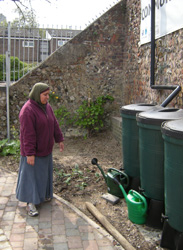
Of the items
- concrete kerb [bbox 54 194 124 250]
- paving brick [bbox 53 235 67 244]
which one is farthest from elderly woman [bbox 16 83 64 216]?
paving brick [bbox 53 235 67 244]

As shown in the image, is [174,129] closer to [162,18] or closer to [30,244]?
[30,244]

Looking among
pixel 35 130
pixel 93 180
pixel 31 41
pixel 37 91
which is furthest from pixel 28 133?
pixel 31 41

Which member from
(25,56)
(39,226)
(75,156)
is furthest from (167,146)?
(25,56)

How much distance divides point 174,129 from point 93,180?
252 centimetres

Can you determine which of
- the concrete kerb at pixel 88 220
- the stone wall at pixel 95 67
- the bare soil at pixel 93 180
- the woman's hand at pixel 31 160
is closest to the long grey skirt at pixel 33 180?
the woman's hand at pixel 31 160

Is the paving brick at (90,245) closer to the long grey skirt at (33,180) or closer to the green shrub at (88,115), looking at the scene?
the long grey skirt at (33,180)

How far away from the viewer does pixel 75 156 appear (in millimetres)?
6258

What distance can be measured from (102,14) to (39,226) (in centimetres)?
587

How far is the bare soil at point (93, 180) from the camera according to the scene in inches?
126

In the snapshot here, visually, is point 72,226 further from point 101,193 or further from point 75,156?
point 75,156

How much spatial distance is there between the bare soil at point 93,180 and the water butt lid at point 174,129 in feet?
4.00

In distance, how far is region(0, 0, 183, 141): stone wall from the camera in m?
7.24

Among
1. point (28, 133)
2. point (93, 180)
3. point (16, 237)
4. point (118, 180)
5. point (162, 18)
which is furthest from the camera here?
point (162, 18)

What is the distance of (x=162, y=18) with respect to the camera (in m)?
5.28
